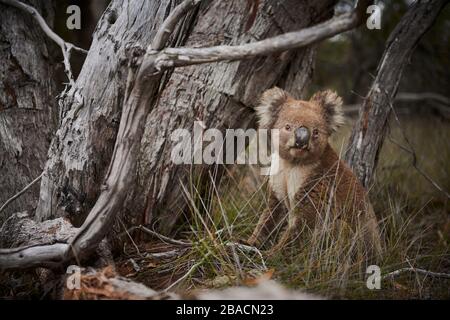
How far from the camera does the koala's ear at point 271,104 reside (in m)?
4.32

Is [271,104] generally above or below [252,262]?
above

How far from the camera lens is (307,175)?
4.21 meters

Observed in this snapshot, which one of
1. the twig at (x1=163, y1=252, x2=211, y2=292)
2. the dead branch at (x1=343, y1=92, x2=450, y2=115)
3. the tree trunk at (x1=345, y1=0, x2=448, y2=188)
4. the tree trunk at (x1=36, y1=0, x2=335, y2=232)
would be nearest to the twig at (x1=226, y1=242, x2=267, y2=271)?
the twig at (x1=163, y1=252, x2=211, y2=292)

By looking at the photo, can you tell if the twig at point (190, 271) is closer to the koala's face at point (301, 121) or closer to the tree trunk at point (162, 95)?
the tree trunk at point (162, 95)

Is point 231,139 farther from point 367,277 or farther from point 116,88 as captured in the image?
point 367,277

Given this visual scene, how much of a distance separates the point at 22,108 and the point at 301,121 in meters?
2.36

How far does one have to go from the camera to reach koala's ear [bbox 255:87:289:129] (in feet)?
14.2

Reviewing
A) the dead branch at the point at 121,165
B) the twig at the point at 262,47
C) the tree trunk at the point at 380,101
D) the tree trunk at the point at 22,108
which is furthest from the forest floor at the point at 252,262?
the twig at the point at 262,47

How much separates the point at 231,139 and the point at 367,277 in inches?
70.5

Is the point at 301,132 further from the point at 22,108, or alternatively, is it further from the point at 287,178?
the point at 22,108

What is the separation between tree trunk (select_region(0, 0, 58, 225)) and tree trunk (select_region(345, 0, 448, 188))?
2946 millimetres

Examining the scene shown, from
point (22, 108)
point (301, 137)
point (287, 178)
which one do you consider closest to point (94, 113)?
point (22, 108)

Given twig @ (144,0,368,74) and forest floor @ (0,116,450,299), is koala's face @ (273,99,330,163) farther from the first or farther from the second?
twig @ (144,0,368,74)

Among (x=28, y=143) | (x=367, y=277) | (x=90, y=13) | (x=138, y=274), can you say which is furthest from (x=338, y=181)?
(x=90, y=13)
